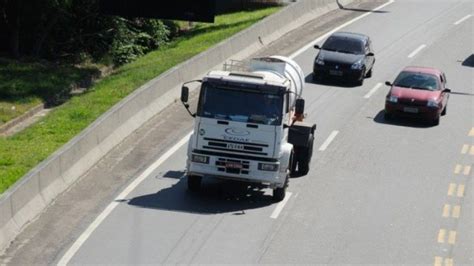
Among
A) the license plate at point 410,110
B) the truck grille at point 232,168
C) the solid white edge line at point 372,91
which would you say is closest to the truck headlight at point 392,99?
the license plate at point 410,110

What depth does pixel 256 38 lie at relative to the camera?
44969 millimetres

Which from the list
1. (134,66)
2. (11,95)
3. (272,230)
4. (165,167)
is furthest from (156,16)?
(272,230)

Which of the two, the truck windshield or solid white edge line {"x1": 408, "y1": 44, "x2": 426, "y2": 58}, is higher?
the truck windshield

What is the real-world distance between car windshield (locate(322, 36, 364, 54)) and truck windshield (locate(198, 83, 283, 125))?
15.8 m

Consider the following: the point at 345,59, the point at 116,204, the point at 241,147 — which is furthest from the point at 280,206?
the point at 345,59

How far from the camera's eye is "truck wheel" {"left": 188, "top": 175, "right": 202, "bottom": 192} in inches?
1031

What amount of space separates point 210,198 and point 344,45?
53.9 ft

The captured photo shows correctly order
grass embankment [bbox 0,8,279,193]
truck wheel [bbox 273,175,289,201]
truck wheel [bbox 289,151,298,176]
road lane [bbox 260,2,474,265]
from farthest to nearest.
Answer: truck wheel [bbox 289,151,298,176], grass embankment [bbox 0,8,279,193], truck wheel [bbox 273,175,289,201], road lane [bbox 260,2,474,265]

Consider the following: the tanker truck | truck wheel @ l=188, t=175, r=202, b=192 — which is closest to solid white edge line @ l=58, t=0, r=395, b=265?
the tanker truck

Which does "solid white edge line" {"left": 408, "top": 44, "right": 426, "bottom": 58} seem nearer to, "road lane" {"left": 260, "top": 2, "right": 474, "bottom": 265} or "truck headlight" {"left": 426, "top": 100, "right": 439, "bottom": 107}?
"road lane" {"left": 260, "top": 2, "right": 474, "bottom": 265}

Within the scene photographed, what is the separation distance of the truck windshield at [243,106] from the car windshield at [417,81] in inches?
462

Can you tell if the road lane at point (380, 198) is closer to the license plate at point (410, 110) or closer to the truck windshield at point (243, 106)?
the license plate at point (410, 110)

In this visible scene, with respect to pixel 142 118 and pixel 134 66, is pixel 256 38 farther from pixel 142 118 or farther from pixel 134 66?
pixel 142 118

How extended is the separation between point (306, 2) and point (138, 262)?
Result: 3163 centimetres
